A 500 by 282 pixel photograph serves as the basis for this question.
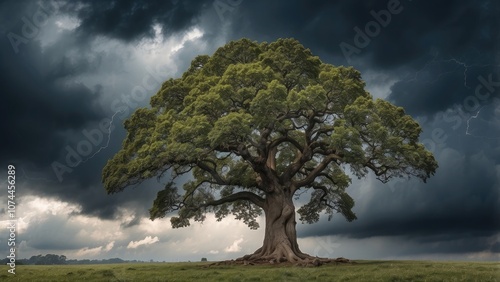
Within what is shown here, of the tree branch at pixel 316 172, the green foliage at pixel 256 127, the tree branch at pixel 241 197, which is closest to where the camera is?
the green foliage at pixel 256 127

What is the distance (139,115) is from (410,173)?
24368 mm

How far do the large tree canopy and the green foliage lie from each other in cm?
9

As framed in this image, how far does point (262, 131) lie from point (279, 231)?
8796 millimetres

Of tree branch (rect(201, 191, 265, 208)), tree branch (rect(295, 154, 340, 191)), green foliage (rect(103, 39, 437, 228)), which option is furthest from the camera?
tree branch (rect(201, 191, 265, 208))

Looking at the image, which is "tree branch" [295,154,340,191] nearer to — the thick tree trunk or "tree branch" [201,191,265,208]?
the thick tree trunk

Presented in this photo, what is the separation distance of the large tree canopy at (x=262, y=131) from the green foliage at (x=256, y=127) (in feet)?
0.29

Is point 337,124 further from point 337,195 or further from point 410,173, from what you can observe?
point 337,195

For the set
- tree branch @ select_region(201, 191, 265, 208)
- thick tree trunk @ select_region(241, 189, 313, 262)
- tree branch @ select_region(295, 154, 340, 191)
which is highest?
tree branch @ select_region(295, 154, 340, 191)

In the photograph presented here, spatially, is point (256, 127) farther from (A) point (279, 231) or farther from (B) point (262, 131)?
(A) point (279, 231)

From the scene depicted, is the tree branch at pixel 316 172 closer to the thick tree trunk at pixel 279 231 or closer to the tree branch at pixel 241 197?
the thick tree trunk at pixel 279 231

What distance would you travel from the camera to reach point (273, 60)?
1656 inches

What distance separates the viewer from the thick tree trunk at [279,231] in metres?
40.2

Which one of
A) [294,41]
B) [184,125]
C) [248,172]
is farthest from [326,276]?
[294,41]

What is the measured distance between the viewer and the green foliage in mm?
36438
